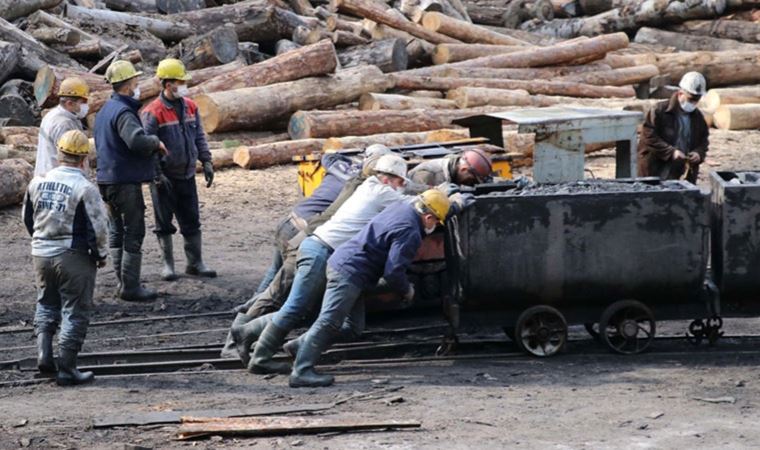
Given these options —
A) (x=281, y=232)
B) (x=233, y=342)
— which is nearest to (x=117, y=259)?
(x=281, y=232)

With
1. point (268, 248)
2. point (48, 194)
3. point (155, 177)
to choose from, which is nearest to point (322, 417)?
point (48, 194)

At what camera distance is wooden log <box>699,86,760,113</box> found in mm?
23219

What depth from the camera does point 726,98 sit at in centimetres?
2331

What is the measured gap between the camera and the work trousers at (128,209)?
42.8 ft

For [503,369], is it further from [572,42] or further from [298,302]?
[572,42]

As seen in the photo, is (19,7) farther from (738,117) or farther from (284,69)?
(738,117)

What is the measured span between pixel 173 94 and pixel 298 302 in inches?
153

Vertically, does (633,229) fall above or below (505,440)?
above

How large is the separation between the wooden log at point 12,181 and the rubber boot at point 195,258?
10.4ft

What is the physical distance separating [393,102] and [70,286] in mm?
11900

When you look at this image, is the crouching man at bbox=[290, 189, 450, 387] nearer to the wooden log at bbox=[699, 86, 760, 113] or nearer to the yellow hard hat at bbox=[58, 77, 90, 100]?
the yellow hard hat at bbox=[58, 77, 90, 100]

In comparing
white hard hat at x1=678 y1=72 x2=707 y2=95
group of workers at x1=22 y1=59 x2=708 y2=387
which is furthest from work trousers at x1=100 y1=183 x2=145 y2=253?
white hard hat at x1=678 y1=72 x2=707 y2=95

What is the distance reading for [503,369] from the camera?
10758mm

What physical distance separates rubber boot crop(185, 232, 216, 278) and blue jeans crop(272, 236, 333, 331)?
375 centimetres
